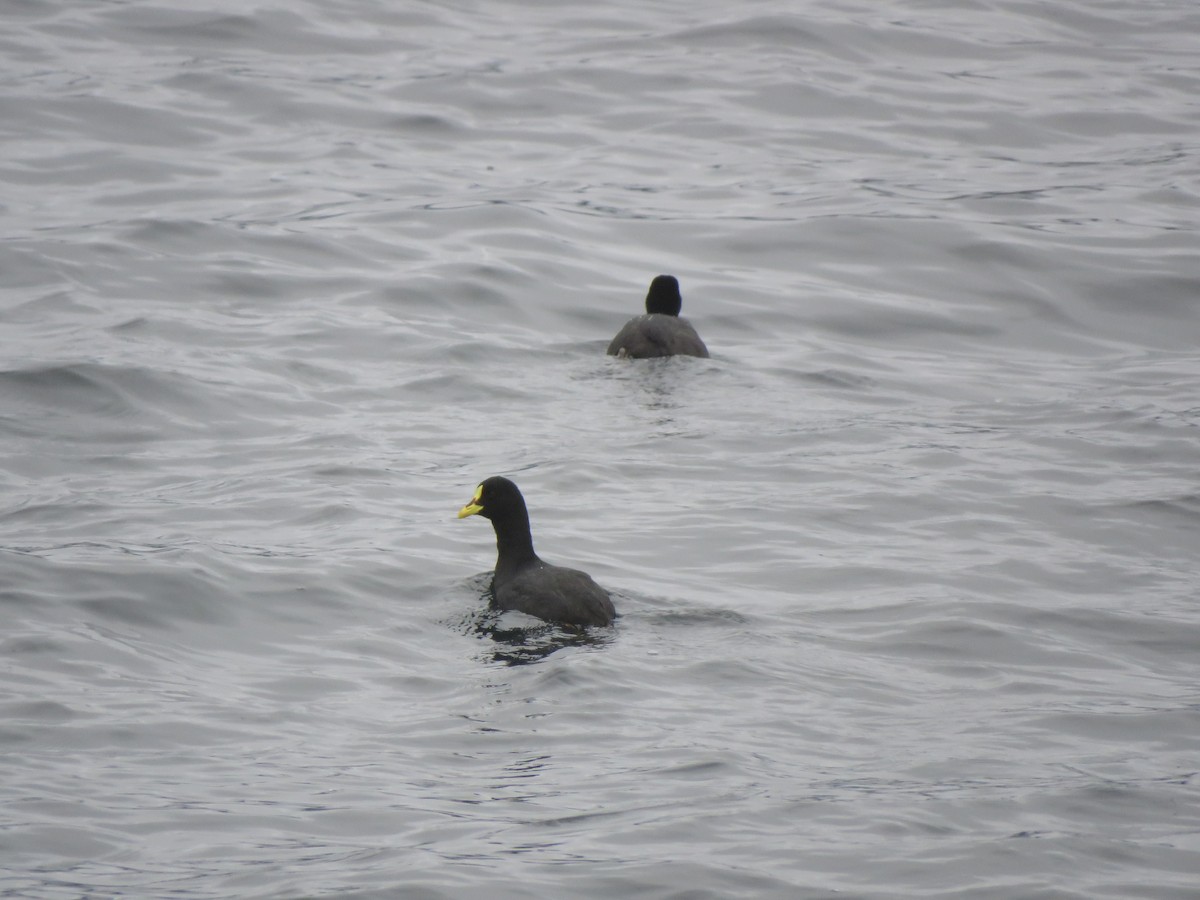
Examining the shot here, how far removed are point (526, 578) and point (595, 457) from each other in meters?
3.01

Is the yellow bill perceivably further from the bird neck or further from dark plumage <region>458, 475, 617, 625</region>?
the bird neck

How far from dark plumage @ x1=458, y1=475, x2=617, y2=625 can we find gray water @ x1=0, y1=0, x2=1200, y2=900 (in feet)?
0.61

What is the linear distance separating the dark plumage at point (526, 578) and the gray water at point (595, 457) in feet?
0.61

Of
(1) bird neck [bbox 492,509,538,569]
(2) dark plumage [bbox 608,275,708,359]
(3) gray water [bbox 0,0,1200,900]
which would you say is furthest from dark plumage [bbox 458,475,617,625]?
(2) dark plumage [bbox 608,275,708,359]

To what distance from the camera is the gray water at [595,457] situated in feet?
24.5

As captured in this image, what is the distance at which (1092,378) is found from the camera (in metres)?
15.7

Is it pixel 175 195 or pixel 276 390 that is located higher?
pixel 175 195

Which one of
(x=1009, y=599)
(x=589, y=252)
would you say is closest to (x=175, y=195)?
(x=589, y=252)

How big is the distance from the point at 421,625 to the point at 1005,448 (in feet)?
19.0

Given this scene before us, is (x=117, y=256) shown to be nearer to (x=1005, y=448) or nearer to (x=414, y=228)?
(x=414, y=228)

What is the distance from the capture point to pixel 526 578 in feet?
33.3

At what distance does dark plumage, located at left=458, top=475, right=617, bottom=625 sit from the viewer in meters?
9.80

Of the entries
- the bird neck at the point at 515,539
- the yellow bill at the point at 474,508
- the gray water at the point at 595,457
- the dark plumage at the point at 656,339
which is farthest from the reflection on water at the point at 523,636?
the dark plumage at the point at 656,339

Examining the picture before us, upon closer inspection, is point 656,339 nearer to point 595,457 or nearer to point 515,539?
point 595,457
